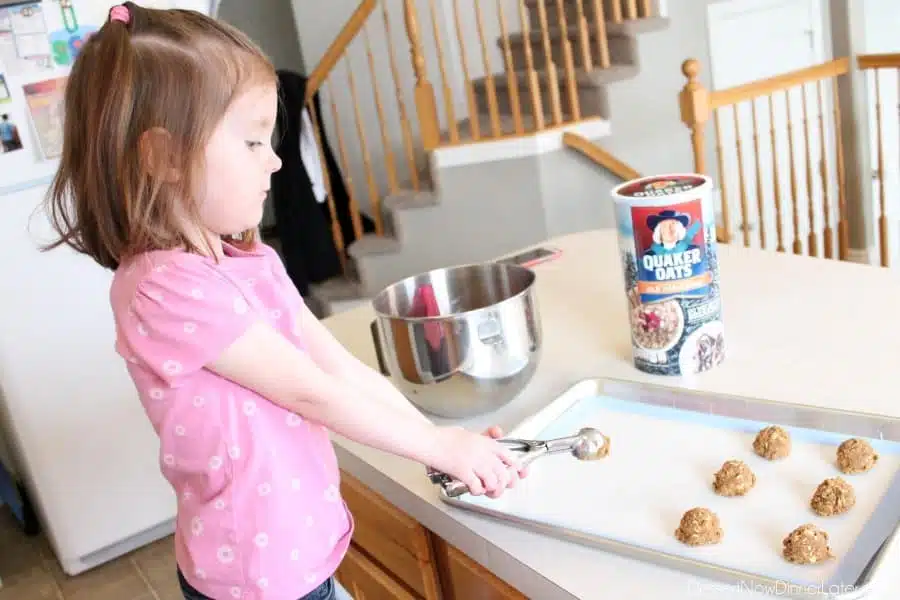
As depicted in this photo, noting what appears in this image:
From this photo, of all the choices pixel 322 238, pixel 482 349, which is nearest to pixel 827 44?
pixel 322 238

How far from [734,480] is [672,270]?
26cm

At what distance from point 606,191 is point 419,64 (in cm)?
83

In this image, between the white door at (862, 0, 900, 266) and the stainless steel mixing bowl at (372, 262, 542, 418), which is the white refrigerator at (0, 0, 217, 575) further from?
the white door at (862, 0, 900, 266)

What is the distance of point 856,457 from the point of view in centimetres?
71

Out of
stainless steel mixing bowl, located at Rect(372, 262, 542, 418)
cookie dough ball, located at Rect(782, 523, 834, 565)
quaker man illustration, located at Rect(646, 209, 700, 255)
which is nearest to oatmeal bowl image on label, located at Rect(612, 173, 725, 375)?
quaker man illustration, located at Rect(646, 209, 700, 255)

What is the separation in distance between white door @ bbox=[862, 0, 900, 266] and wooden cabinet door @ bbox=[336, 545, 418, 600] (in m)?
3.41

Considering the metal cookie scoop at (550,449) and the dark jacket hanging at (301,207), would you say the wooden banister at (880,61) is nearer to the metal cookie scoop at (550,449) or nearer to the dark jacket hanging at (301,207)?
the dark jacket hanging at (301,207)

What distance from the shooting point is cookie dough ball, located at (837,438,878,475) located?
71cm

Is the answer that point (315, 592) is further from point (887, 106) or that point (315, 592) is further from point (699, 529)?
point (887, 106)

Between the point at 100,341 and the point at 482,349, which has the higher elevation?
the point at 482,349

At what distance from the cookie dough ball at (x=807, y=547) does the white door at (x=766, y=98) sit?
3051mm

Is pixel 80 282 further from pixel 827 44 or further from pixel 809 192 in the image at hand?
pixel 827 44

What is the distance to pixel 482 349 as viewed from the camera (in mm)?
894

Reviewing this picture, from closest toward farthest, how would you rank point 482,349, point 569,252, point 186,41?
point 186,41 < point 482,349 < point 569,252
